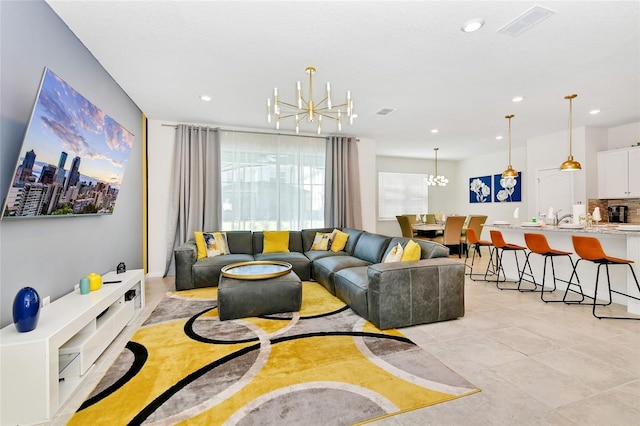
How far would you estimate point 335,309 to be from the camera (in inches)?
128

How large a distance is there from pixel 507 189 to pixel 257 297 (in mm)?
7085

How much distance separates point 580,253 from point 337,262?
2.80 metres

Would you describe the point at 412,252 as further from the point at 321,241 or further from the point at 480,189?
the point at 480,189

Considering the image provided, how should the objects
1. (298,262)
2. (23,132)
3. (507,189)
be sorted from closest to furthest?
(23,132), (298,262), (507,189)

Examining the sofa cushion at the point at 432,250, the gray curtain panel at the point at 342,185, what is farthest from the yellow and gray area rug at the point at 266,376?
the gray curtain panel at the point at 342,185

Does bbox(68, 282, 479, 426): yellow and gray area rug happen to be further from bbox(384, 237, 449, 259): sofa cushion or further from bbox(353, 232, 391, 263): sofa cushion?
bbox(353, 232, 391, 263): sofa cushion

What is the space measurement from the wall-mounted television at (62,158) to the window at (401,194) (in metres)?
6.64

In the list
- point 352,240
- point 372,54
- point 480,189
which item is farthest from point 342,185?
point 480,189

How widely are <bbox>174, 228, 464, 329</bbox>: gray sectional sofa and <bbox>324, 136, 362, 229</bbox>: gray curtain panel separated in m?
1.37

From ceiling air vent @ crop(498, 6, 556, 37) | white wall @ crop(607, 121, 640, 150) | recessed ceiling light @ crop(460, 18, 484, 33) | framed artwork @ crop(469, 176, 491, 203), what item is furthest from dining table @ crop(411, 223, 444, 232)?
recessed ceiling light @ crop(460, 18, 484, 33)

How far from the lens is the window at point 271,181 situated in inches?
207

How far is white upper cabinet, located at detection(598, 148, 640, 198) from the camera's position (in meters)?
4.78

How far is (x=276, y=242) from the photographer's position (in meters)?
4.98

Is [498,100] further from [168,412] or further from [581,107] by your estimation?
[168,412]
